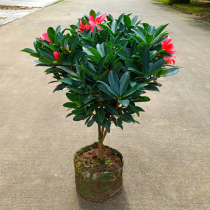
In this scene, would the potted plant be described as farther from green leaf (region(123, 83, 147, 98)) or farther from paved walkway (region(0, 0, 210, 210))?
paved walkway (region(0, 0, 210, 210))

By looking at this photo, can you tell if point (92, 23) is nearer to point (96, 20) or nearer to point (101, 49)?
point (96, 20)

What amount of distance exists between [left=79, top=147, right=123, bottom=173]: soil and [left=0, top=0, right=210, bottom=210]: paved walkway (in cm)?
34

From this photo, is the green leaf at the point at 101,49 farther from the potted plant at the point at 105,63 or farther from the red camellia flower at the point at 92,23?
the red camellia flower at the point at 92,23

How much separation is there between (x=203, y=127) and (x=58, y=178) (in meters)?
2.27

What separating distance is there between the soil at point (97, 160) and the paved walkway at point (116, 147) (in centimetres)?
34

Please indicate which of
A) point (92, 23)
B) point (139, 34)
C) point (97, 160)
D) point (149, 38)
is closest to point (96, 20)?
point (92, 23)

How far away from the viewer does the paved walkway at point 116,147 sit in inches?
92.5

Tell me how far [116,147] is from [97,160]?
0.77 meters

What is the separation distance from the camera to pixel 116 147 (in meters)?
3.08

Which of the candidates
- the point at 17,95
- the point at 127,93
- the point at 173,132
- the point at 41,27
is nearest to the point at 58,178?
the point at 127,93

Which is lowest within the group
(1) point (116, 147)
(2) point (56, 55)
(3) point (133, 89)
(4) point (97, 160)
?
(1) point (116, 147)

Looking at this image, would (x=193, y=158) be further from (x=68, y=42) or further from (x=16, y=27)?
(x=16, y=27)

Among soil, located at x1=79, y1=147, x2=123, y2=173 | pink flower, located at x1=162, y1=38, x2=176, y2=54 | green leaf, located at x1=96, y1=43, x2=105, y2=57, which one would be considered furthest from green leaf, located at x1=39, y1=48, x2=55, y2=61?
soil, located at x1=79, y1=147, x2=123, y2=173

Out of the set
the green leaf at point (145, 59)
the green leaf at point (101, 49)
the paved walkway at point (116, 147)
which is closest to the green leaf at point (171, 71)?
the green leaf at point (145, 59)
